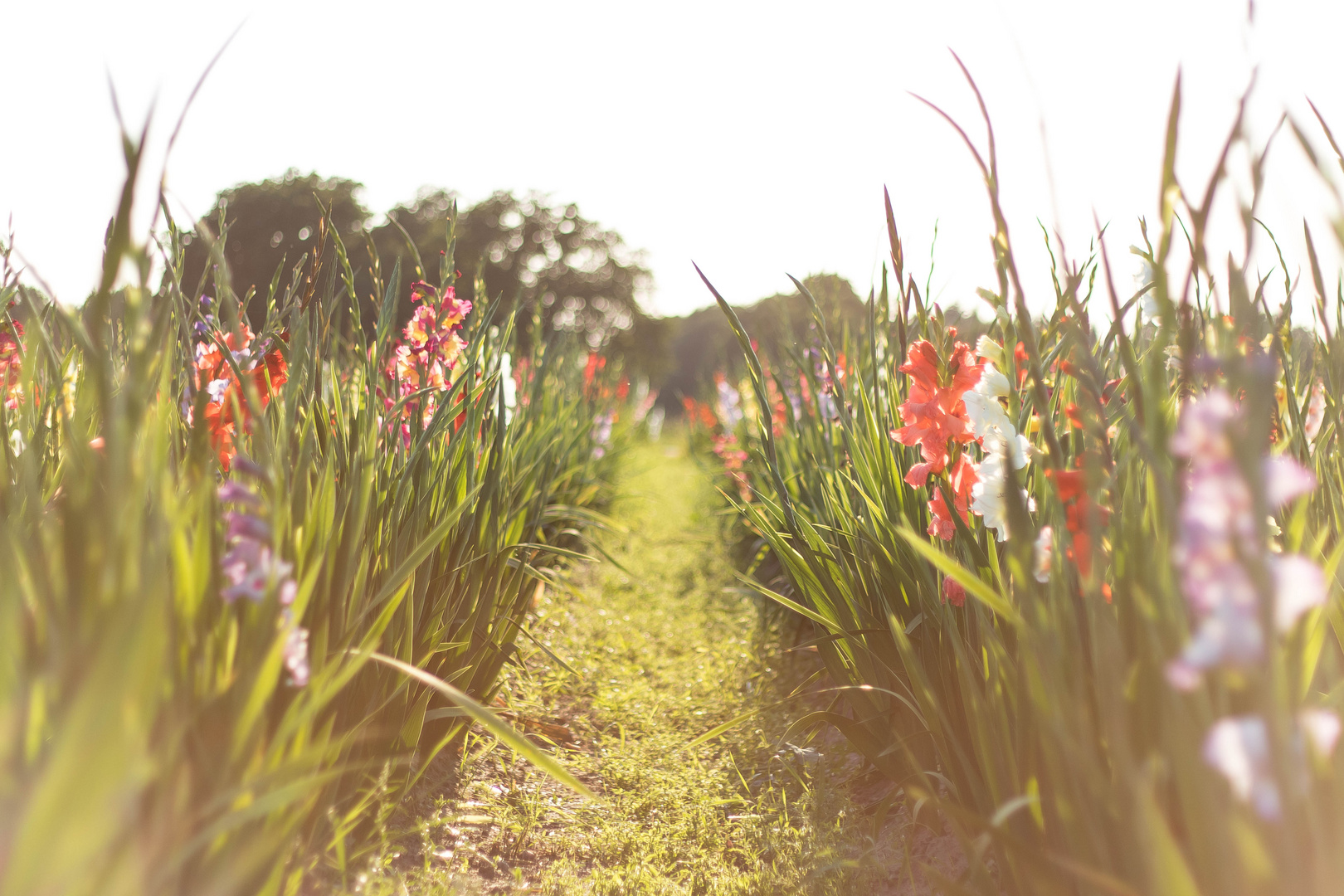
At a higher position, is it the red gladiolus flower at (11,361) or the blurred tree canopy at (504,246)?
the blurred tree canopy at (504,246)

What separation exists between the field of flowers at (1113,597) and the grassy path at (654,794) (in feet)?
0.73

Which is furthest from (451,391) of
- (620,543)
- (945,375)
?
(620,543)

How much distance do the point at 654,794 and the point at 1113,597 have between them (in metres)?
1.25

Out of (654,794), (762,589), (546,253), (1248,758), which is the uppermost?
(546,253)

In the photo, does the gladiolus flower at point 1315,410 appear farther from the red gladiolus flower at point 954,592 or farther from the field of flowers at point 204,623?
the field of flowers at point 204,623

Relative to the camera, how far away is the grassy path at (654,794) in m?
1.50

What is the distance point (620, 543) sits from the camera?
4770 millimetres

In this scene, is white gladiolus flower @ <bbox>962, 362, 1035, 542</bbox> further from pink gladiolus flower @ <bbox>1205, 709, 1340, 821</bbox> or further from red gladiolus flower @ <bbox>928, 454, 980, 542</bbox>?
pink gladiolus flower @ <bbox>1205, 709, 1340, 821</bbox>

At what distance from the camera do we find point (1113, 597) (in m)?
1.14

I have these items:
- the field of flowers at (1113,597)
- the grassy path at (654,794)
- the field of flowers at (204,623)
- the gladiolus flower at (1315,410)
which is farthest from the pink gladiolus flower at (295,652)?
the gladiolus flower at (1315,410)

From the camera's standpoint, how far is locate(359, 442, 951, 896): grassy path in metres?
1.50

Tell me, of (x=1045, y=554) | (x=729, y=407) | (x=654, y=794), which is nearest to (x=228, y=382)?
(x=654, y=794)

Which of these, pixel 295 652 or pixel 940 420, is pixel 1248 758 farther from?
pixel 295 652

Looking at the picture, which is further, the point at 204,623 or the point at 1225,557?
the point at 204,623
